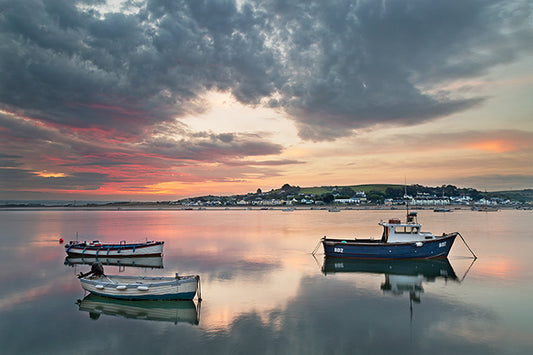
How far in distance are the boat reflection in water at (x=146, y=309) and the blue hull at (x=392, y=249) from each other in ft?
60.4

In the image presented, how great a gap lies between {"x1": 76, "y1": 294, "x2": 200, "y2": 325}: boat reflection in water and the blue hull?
725 inches

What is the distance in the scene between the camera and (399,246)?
32.4 m

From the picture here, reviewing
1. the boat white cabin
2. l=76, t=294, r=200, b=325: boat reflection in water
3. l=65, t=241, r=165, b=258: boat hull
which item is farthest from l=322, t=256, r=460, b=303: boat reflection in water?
l=65, t=241, r=165, b=258: boat hull

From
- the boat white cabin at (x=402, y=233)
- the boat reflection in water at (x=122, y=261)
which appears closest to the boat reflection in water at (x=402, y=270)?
the boat white cabin at (x=402, y=233)

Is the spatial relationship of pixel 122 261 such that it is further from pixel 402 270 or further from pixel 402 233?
pixel 402 233

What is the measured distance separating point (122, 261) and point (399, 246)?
30313mm

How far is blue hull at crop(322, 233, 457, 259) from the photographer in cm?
3247

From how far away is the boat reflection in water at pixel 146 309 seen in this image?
18.2 meters

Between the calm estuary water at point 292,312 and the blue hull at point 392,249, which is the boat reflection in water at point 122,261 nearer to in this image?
the calm estuary water at point 292,312

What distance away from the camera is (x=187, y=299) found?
2045 centimetres

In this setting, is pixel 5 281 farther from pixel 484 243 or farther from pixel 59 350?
pixel 484 243

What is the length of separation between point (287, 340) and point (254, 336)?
5.31 ft

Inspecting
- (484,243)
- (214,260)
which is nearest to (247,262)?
(214,260)

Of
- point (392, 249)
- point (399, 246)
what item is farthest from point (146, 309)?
point (399, 246)
